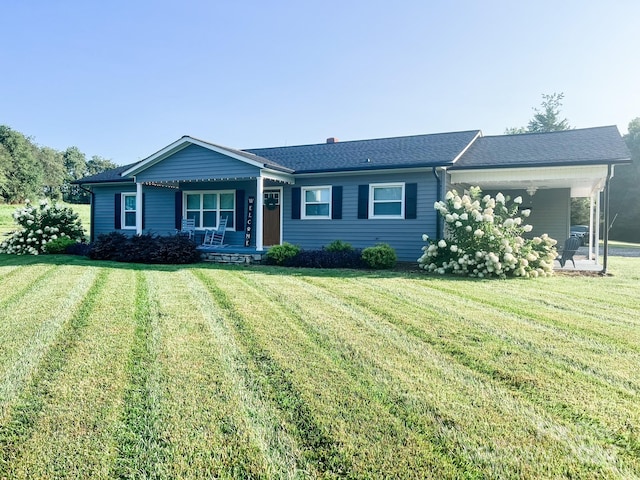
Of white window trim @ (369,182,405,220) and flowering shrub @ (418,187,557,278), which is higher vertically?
white window trim @ (369,182,405,220)

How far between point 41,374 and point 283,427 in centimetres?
207

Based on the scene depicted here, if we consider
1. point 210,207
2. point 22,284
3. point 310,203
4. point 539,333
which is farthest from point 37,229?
point 539,333

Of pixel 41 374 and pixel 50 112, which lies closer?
pixel 41 374

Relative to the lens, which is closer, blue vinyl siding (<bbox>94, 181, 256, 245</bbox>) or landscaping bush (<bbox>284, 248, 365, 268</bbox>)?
landscaping bush (<bbox>284, 248, 365, 268</bbox>)

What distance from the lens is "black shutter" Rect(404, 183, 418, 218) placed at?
11328mm

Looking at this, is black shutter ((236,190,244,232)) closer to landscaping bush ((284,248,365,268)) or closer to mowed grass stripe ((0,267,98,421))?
landscaping bush ((284,248,365,268))

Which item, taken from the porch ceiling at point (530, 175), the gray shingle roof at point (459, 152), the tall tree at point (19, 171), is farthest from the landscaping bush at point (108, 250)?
the tall tree at point (19, 171)

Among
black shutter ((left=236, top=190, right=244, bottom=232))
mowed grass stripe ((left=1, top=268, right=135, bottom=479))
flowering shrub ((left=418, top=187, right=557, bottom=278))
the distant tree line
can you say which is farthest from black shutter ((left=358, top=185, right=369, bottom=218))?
the distant tree line

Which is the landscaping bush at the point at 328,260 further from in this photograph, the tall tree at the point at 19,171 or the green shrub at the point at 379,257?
the tall tree at the point at 19,171

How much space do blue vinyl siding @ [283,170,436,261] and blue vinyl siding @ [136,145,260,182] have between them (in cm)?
188

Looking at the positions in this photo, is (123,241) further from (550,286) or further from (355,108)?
(355,108)

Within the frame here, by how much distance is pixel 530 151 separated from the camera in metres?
11.8

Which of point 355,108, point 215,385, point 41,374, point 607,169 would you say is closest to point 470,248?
point 607,169

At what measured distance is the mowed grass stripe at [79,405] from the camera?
207cm
